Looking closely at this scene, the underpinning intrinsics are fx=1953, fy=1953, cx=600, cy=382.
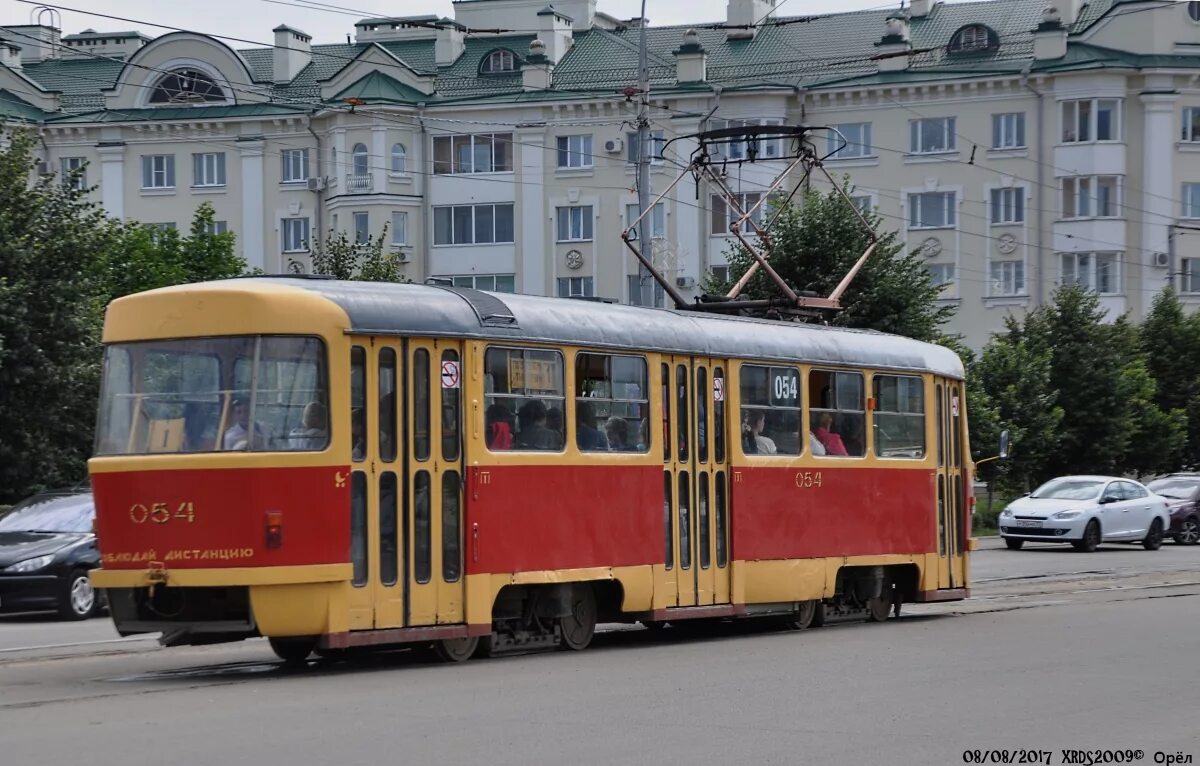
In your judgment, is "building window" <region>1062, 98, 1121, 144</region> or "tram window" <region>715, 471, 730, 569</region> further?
"building window" <region>1062, 98, 1121, 144</region>

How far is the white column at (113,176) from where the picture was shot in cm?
6706

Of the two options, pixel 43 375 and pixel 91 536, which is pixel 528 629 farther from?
pixel 43 375

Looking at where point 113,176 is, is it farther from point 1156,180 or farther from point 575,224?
point 1156,180

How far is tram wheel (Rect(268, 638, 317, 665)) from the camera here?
13648 millimetres

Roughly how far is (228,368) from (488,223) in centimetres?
5149

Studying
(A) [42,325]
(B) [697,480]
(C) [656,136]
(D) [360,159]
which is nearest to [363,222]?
(D) [360,159]

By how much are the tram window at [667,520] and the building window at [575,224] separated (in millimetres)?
48321

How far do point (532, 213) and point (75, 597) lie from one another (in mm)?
44633

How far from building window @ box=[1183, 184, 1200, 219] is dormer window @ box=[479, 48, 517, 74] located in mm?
22260

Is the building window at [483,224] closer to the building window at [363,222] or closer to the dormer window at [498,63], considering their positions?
the building window at [363,222]

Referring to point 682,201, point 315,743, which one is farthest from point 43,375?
point 682,201

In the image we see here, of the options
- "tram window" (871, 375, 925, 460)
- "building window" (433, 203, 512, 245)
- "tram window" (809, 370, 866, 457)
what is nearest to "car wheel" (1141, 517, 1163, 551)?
"tram window" (871, 375, 925, 460)

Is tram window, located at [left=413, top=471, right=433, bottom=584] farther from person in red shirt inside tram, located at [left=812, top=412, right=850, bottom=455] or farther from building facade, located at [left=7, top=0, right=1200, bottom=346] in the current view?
building facade, located at [left=7, top=0, right=1200, bottom=346]

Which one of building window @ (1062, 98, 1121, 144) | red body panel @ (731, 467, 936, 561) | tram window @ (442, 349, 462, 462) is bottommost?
red body panel @ (731, 467, 936, 561)
